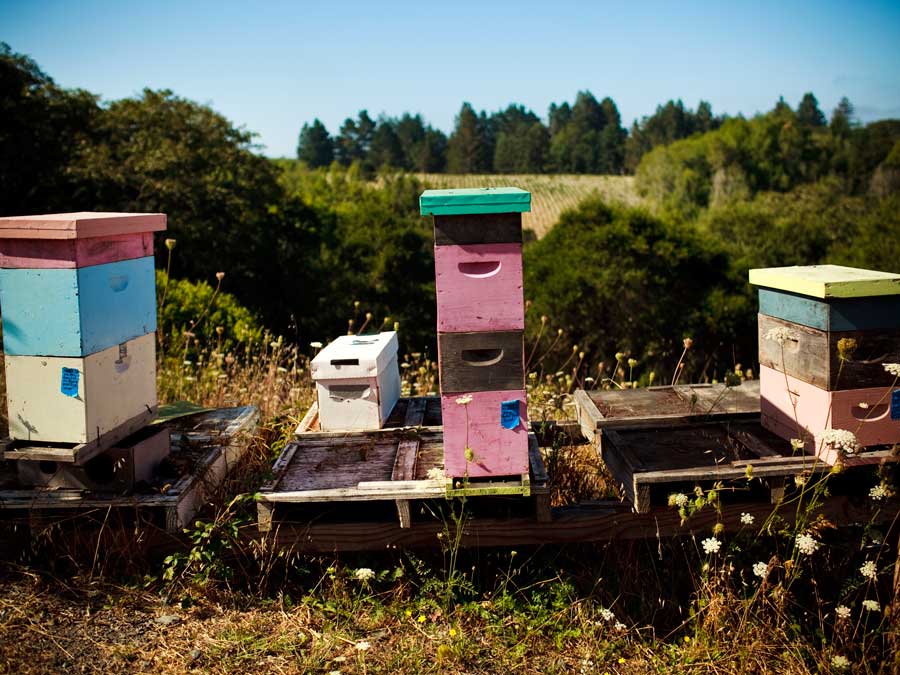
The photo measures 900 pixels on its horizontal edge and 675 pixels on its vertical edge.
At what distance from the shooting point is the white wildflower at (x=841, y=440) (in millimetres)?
3305

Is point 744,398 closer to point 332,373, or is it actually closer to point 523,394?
point 523,394

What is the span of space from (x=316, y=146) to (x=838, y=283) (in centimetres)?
11079

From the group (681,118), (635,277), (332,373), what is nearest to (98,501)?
(332,373)

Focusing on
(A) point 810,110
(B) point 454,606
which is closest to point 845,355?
(B) point 454,606

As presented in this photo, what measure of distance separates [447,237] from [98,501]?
7.12ft

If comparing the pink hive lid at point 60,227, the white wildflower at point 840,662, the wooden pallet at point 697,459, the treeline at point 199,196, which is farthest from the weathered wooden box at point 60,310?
the treeline at point 199,196

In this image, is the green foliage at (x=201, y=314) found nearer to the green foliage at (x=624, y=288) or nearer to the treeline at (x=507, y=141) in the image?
the green foliage at (x=624, y=288)

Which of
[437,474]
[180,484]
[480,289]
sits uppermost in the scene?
[480,289]

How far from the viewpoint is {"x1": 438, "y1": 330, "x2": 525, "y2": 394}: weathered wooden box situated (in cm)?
349

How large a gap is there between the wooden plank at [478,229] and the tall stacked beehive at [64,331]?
1.67 m

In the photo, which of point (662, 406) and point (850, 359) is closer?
point (850, 359)

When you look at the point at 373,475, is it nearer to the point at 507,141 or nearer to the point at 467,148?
the point at 467,148

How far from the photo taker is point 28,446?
3748mm

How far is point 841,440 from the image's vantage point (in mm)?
3297
